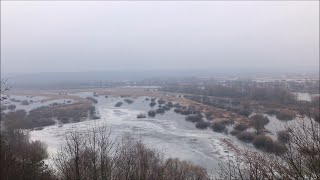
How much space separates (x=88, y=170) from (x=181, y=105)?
1201 inches

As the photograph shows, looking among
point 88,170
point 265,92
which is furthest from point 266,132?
point 265,92

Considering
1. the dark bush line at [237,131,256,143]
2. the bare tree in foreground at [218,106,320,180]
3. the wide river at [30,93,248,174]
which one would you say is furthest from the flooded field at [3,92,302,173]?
the bare tree in foreground at [218,106,320,180]

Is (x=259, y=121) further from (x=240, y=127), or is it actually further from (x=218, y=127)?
(x=218, y=127)

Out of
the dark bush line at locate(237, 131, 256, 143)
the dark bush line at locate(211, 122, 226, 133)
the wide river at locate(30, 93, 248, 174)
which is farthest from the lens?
the dark bush line at locate(211, 122, 226, 133)

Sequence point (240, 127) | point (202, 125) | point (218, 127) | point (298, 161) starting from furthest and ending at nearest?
point (202, 125) < point (218, 127) < point (240, 127) < point (298, 161)

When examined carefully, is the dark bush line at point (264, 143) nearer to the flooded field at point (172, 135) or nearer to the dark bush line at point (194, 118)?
the flooded field at point (172, 135)

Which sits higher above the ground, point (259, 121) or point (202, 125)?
point (259, 121)

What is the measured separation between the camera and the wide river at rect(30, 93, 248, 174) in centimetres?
1876

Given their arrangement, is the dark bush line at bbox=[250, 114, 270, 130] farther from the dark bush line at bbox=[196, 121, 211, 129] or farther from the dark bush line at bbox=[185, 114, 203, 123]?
the dark bush line at bbox=[185, 114, 203, 123]

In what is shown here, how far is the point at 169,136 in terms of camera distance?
23438 millimetres

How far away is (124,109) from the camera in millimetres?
37281

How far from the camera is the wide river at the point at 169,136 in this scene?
1876cm

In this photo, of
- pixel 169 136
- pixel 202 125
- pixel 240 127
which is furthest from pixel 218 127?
pixel 169 136

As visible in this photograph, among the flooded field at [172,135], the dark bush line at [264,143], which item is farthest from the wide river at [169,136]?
the dark bush line at [264,143]
